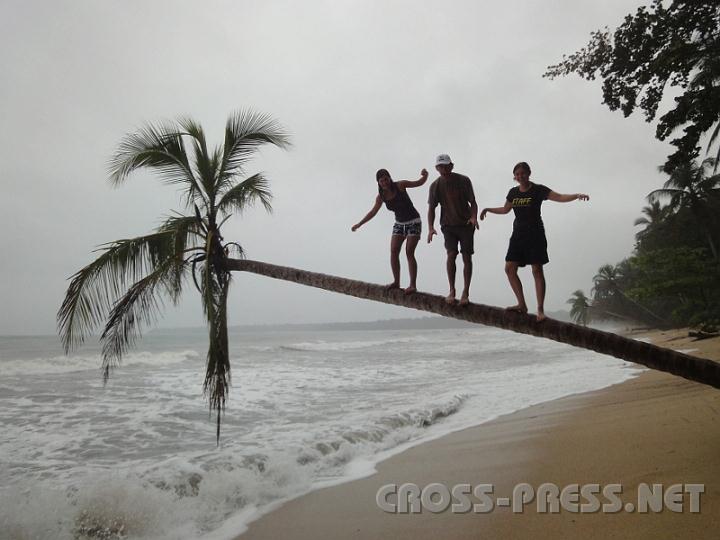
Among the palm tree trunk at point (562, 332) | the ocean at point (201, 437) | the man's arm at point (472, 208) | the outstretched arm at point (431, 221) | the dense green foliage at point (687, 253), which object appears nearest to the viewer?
the palm tree trunk at point (562, 332)

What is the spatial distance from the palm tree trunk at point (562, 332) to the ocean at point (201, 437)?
2.69 metres

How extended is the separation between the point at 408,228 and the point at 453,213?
0.49m

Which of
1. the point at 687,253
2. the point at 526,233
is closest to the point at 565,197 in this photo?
the point at 526,233

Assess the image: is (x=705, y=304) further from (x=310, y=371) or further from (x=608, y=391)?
(x=310, y=371)

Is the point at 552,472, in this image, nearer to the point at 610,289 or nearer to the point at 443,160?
the point at 443,160

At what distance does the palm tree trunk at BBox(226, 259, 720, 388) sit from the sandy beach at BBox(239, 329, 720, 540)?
1179mm

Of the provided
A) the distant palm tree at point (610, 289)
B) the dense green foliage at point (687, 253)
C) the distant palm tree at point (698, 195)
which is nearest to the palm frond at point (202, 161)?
the dense green foliage at point (687, 253)

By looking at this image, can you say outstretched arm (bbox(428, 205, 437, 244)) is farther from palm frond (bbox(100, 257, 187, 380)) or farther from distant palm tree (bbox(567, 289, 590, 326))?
distant palm tree (bbox(567, 289, 590, 326))

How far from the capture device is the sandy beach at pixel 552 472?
10.9 feet

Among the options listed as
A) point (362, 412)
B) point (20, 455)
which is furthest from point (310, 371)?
point (20, 455)

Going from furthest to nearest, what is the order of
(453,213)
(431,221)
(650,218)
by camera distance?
(650,218) → (431,221) → (453,213)

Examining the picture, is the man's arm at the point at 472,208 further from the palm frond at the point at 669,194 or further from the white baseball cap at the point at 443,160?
the palm frond at the point at 669,194

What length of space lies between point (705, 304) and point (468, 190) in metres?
25.8

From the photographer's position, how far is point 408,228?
13.1ft
